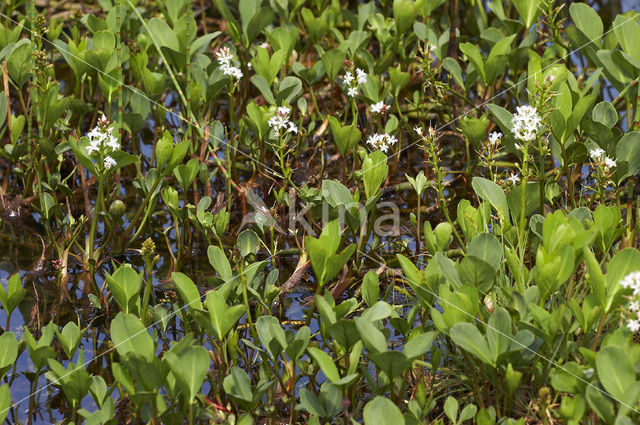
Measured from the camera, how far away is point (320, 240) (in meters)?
1.90

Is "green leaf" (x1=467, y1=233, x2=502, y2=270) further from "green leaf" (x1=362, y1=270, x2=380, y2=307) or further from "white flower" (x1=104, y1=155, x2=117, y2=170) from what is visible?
"white flower" (x1=104, y1=155, x2=117, y2=170)

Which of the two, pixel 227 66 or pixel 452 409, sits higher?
pixel 227 66

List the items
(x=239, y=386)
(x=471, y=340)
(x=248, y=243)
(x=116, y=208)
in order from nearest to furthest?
(x=471, y=340) → (x=239, y=386) → (x=248, y=243) → (x=116, y=208)

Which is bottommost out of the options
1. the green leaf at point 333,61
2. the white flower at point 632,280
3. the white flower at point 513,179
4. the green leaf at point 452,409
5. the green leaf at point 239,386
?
the green leaf at point 452,409

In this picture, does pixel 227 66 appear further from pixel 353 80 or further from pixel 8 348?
pixel 8 348

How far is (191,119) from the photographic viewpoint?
2.83 metres

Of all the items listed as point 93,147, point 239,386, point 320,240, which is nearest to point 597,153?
point 320,240

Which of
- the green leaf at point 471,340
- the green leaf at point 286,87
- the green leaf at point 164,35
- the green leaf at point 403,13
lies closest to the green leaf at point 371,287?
the green leaf at point 471,340

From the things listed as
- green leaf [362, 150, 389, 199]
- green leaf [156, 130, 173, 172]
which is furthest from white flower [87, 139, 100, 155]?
green leaf [362, 150, 389, 199]

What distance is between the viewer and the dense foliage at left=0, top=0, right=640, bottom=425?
170cm

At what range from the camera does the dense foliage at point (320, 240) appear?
5.57 feet

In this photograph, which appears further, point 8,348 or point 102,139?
point 102,139

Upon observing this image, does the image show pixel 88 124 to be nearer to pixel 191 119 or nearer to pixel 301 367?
pixel 191 119

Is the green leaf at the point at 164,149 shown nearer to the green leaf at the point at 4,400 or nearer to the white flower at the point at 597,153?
the green leaf at the point at 4,400
